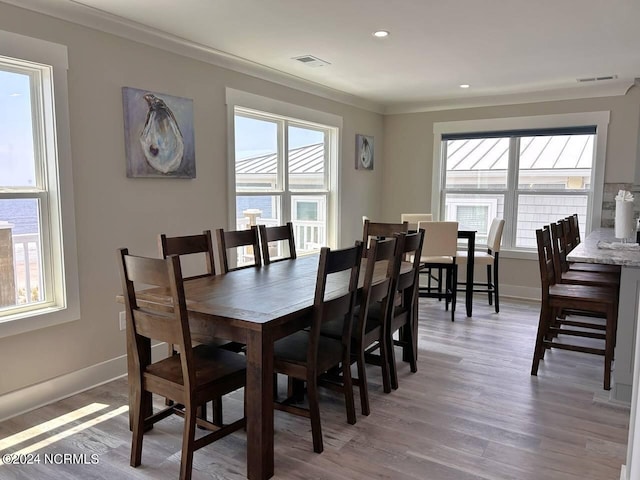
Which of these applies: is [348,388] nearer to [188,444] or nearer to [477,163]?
[188,444]

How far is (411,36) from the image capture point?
3330mm

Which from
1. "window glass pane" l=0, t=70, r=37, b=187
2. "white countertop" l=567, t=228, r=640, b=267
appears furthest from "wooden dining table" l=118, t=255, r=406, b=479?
"white countertop" l=567, t=228, r=640, b=267

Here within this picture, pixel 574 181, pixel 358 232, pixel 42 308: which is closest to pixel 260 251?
pixel 42 308

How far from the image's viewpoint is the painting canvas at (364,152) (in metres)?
5.78

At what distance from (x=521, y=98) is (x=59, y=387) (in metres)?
5.32

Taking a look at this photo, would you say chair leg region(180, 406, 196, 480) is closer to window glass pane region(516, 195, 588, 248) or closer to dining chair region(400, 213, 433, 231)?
dining chair region(400, 213, 433, 231)

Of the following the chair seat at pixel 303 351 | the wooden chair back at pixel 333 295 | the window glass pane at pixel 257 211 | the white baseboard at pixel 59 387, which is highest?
the window glass pane at pixel 257 211

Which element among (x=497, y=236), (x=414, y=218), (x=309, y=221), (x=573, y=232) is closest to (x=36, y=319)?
(x=309, y=221)

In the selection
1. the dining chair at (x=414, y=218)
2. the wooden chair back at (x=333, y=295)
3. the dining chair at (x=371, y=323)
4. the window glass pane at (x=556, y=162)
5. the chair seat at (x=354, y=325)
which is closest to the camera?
the wooden chair back at (x=333, y=295)

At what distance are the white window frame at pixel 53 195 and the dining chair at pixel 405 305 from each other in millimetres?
2019

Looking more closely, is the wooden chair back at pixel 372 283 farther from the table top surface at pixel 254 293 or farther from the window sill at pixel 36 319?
the window sill at pixel 36 319

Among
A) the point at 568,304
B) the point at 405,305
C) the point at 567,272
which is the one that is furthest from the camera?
the point at 567,272

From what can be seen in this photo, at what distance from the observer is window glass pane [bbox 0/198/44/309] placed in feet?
8.81

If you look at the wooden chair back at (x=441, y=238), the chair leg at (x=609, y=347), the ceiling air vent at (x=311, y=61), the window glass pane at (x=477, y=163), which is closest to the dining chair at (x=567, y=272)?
the chair leg at (x=609, y=347)
